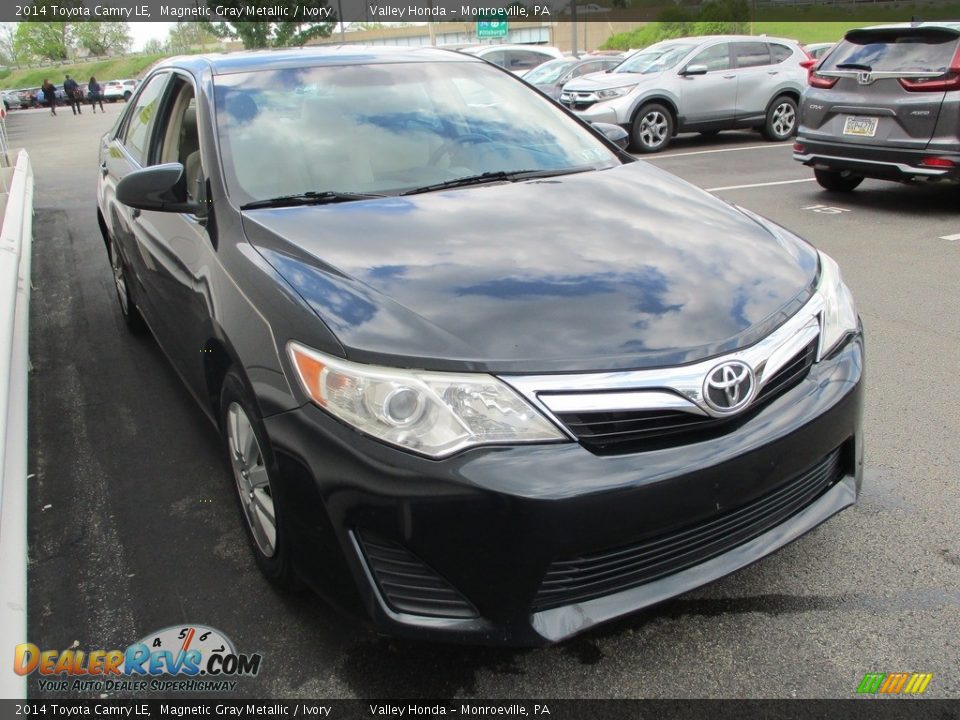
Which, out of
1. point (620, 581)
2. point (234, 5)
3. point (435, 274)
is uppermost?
point (234, 5)

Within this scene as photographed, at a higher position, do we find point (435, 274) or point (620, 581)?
point (435, 274)

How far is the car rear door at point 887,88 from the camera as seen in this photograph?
6.79 m

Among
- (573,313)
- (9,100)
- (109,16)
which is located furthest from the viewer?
(109,16)

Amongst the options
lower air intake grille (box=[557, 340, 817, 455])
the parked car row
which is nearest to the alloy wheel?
lower air intake grille (box=[557, 340, 817, 455])

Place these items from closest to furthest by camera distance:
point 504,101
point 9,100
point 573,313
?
point 573,313, point 504,101, point 9,100

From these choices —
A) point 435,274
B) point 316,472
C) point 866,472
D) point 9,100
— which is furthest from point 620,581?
point 9,100

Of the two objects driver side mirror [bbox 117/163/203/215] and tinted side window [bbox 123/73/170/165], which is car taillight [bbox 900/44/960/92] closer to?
tinted side window [bbox 123/73/170/165]

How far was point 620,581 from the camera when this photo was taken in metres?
1.98

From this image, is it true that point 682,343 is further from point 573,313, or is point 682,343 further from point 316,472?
point 316,472

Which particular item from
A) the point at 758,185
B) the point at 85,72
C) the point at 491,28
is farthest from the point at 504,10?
the point at 85,72

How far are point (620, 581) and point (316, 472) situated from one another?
774 mm

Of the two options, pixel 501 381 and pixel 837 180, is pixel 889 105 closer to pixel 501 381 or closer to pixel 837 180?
pixel 837 180

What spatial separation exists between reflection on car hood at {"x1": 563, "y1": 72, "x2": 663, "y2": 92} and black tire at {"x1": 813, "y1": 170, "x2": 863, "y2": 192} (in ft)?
14.2

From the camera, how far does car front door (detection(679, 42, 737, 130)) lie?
12.2m
